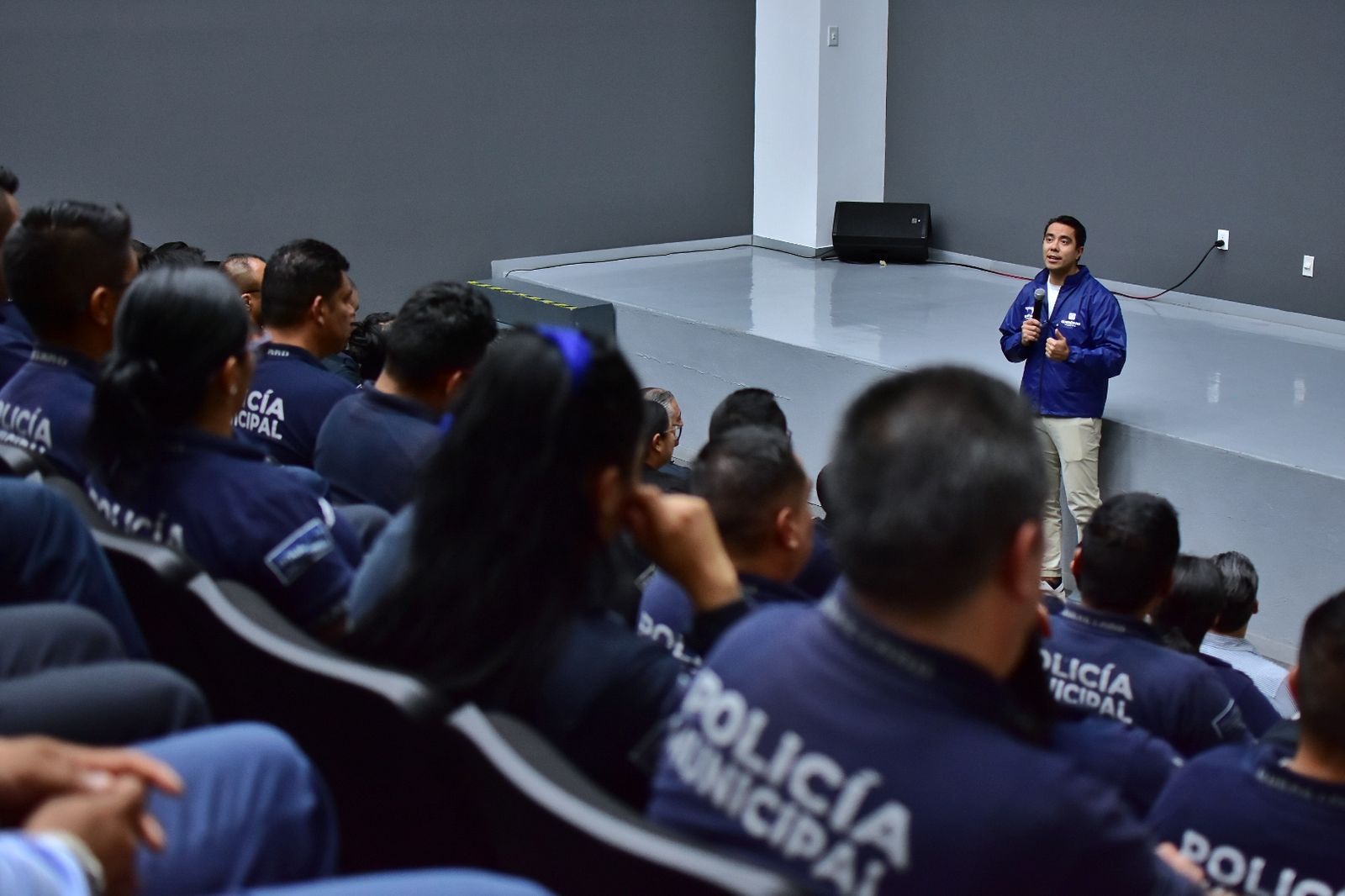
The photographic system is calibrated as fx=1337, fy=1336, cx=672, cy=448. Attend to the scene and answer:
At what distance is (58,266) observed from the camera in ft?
8.30

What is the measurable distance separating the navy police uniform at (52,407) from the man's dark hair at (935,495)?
1.66 m

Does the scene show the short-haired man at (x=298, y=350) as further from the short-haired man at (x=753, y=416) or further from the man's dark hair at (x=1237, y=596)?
the man's dark hair at (x=1237, y=596)

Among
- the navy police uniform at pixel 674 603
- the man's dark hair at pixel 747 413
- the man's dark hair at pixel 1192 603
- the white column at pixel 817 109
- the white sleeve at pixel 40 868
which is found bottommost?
the man's dark hair at pixel 1192 603

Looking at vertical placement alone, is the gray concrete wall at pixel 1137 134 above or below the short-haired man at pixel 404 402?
above

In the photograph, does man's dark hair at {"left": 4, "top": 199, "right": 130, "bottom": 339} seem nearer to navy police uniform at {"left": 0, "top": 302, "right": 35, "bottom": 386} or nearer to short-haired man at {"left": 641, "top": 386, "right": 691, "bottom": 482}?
navy police uniform at {"left": 0, "top": 302, "right": 35, "bottom": 386}

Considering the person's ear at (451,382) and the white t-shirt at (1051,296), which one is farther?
the white t-shirt at (1051,296)

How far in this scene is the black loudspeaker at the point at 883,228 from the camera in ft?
29.6

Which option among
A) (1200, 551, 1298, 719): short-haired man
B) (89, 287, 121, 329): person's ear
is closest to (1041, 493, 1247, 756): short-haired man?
(1200, 551, 1298, 719): short-haired man

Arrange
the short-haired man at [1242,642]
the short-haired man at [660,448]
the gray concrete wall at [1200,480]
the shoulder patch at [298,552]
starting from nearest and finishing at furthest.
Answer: the shoulder patch at [298,552] → the short-haired man at [1242,642] → the short-haired man at [660,448] → the gray concrete wall at [1200,480]

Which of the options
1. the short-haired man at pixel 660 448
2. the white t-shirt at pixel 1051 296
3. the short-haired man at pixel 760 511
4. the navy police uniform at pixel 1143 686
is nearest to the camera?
the short-haired man at pixel 760 511

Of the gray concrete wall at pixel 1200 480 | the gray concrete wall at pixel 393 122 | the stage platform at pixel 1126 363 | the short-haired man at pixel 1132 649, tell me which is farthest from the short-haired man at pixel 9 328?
the gray concrete wall at pixel 393 122

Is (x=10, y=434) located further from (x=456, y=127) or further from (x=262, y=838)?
(x=456, y=127)

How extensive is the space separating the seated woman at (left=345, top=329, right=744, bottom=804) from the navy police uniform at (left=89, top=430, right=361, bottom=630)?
0.46 m

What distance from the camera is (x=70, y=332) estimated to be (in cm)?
254
